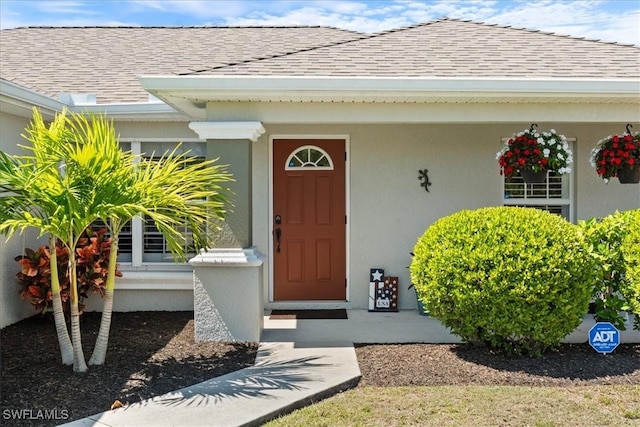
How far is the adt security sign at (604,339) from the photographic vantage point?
17.9 ft

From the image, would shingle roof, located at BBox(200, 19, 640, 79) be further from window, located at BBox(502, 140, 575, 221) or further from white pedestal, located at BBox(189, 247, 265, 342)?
white pedestal, located at BBox(189, 247, 265, 342)

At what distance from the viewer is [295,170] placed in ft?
25.8

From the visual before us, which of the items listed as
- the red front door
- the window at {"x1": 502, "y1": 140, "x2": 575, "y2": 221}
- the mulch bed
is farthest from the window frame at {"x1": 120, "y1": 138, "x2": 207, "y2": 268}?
the window at {"x1": 502, "y1": 140, "x2": 575, "y2": 221}

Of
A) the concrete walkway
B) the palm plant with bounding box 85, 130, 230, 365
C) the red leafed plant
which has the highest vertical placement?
the palm plant with bounding box 85, 130, 230, 365

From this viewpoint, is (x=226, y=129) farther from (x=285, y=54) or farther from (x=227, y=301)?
(x=227, y=301)

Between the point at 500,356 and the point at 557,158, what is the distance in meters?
2.33

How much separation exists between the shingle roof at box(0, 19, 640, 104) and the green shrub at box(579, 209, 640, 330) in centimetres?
166

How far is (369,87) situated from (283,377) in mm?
2932

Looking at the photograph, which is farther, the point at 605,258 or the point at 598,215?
the point at 598,215

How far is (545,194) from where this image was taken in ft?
25.6

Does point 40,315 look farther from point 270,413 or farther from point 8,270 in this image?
point 270,413

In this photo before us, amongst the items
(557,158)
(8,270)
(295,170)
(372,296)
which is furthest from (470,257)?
(8,270)

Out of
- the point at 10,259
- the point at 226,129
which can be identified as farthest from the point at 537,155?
the point at 10,259

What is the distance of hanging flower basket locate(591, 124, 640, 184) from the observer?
20.8 feet
